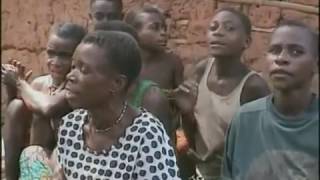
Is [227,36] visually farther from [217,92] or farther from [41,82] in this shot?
[41,82]

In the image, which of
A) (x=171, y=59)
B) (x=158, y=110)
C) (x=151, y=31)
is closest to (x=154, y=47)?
(x=151, y=31)

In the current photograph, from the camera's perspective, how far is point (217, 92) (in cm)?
384

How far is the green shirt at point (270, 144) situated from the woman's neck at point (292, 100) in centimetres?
2

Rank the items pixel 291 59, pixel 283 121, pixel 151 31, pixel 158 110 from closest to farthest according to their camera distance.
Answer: pixel 291 59, pixel 283 121, pixel 158 110, pixel 151 31

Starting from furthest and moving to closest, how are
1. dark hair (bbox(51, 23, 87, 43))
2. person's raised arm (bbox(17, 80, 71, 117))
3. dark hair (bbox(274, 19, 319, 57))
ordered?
1. dark hair (bbox(51, 23, 87, 43))
2. person's raised arm (bbox(17, 80, 71, 117))
3. dark hair (bbox(274, 19, 319, 57))

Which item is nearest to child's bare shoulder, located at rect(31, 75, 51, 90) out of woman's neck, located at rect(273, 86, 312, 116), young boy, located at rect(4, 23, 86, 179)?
young boy, located at rect(4, 23, 86, 179)

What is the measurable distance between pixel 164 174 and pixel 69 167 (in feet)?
1.00

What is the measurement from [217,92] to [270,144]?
102cm

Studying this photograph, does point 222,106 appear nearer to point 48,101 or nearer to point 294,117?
point 48,101

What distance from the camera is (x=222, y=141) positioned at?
378 cm

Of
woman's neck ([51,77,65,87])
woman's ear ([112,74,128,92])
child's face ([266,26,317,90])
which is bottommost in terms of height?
woman's neck ([51,77,65,87])

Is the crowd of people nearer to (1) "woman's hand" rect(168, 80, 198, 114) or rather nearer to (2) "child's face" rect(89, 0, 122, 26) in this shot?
(1) "woman's hand" rect(168, 80, 198, 114)

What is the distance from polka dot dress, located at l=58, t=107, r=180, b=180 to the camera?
2.88 metres

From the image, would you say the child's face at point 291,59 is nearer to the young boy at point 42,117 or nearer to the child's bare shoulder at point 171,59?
the young boy at point 42,117
